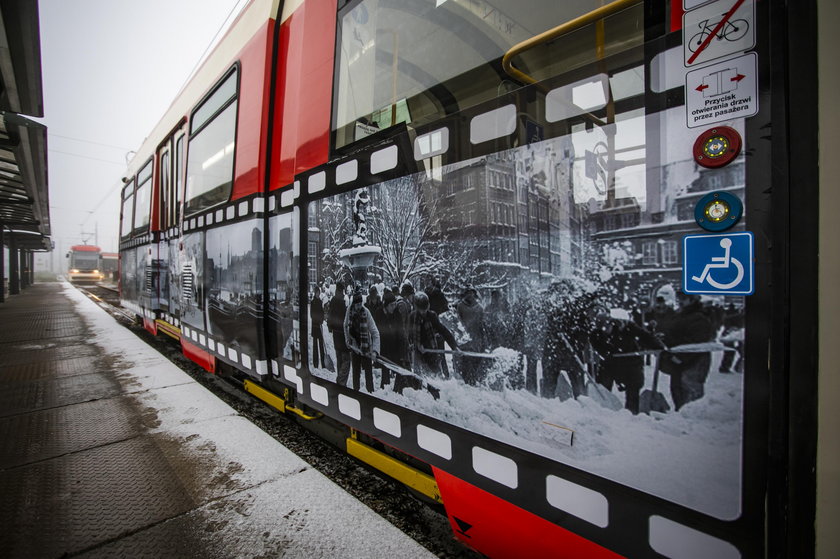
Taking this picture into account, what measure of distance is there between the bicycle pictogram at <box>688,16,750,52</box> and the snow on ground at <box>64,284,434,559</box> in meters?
1.66

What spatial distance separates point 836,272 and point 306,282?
1.76m

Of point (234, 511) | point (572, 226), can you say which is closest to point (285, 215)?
point (234, 511)

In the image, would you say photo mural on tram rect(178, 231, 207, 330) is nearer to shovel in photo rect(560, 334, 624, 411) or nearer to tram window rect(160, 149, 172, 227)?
tram window rect(160, 149, 172, 227)

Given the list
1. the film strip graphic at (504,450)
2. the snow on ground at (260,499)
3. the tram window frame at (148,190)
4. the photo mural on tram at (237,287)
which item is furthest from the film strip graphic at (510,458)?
the tram window frame at (148,190)

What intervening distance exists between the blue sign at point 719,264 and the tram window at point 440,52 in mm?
384

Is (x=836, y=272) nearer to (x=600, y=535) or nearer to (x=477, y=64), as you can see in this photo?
(x=600, y=535)

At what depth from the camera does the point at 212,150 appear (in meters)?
2.94

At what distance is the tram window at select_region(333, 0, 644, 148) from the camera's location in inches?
44.3

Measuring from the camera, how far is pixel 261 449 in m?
2.13

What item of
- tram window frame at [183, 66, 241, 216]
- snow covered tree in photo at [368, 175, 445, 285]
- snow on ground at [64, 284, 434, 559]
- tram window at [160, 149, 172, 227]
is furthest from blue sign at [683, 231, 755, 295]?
tram window at [160, 149, 172, 227]

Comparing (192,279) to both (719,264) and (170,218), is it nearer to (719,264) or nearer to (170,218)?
(170,218)

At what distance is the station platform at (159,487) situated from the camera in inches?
55.6

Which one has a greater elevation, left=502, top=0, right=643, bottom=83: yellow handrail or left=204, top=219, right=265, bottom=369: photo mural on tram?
left=502, top=0, right=643, bottom=83: yellow handrail

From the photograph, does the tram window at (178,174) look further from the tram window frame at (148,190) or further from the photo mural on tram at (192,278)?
the tram window frame at (148,190)
